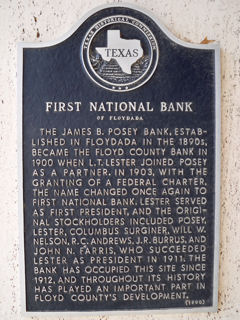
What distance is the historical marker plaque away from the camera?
1.34 metres

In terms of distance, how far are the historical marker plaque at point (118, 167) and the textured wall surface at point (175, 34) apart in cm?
8

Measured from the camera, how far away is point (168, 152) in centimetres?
137

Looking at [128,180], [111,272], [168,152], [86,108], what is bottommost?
[111,272]

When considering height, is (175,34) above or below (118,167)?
above

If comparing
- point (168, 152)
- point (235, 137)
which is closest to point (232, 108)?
point (235, 137)

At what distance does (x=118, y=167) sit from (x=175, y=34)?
29.4 inches

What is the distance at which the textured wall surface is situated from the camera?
4.49 feet

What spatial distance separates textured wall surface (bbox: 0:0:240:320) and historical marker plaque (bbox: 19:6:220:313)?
0.08m

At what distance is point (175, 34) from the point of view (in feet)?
4.56

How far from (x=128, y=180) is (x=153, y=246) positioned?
1.22 feet

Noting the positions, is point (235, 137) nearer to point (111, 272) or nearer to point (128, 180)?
point (128, 180)

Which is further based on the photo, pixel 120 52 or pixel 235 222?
pixel 235 222

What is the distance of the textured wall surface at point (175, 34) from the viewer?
1369mm

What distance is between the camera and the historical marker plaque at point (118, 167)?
1.34m
